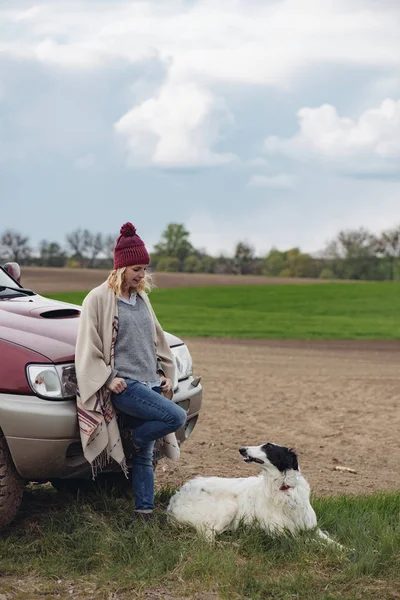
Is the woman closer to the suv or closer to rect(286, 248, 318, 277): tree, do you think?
the suv

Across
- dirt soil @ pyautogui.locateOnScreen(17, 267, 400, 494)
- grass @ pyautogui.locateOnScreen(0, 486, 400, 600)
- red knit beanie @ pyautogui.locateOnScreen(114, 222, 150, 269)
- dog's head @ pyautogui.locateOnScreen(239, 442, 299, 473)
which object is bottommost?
dirt soil @ pyautogui.locateOnScreen(17, 267, 400, 494)

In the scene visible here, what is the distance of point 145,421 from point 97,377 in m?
0.48

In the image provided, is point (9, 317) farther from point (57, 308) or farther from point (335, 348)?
point (335, 348)

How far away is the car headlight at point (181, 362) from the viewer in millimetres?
6066

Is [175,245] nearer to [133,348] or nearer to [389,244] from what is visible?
[389,244]

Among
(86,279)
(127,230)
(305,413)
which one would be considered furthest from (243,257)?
(127,230)

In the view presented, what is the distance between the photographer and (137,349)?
5324 mm

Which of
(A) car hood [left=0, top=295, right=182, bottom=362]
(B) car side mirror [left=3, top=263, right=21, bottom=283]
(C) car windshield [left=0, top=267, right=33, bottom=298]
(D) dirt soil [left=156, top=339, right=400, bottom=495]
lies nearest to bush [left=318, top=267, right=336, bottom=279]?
(D) dirt soil [left=156, top=339, right=400, bottom=495]

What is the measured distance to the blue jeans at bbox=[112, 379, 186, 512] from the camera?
5.19m

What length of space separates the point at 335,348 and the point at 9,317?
1533 cm

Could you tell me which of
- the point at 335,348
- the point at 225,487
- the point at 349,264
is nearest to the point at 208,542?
the point at 225,487

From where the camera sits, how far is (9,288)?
20.9 ft

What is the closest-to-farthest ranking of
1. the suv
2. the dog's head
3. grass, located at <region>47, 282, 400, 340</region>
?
1. the suv
2. the dog's head
3. grass, located at <region>47, 282, 400, 340</region>

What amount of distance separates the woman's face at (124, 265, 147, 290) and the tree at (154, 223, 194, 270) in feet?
166
